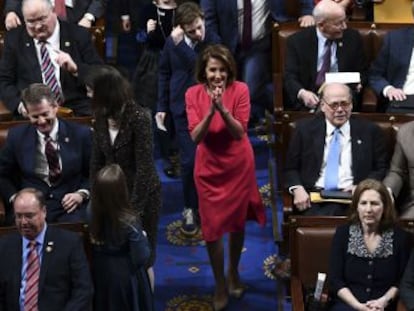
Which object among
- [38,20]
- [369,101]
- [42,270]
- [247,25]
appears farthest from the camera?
[247,25]

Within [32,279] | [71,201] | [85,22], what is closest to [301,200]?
[71,201]

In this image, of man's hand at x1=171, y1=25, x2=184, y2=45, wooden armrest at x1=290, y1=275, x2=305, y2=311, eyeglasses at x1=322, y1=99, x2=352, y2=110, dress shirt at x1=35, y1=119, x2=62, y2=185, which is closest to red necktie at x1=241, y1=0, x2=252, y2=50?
man's hand at x1=171, y1=25, x2=184, y2=45

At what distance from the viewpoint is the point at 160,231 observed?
5.16 meters

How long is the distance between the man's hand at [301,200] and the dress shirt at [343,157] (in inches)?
5.2

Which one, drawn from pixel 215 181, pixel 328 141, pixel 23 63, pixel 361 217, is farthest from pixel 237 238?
pixel 23 63

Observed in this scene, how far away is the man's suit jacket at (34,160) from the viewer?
13.8 ft

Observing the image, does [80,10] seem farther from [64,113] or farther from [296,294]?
[296,294]

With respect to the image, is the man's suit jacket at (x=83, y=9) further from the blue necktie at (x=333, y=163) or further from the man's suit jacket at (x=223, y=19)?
the blue necktie at (x=333, y=163)

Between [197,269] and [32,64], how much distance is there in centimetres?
139

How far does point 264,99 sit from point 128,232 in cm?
238

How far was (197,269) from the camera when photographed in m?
4.80

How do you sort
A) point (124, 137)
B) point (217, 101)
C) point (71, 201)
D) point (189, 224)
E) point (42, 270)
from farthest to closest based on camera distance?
point (189, 224), point (71, 201), point (217, 101), point (124, 137), point (42, 270)

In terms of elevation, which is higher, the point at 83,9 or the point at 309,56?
Answer: the point at 83,9

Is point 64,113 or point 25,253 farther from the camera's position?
point 64,113
